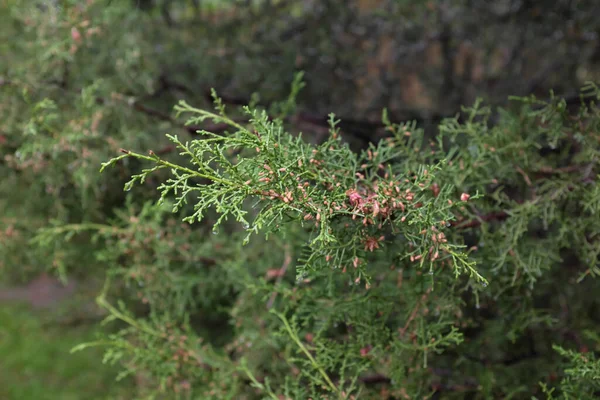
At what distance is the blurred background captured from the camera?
2084mm

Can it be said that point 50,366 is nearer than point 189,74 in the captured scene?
No

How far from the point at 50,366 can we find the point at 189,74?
2347 mm

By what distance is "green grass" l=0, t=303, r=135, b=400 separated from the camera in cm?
361

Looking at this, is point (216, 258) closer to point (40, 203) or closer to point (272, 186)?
point (40, 203)

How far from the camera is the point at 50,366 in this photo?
154 inches

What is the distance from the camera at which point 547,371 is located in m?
1.80

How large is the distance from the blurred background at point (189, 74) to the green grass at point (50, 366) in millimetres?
17

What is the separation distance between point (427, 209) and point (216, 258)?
1.22 m

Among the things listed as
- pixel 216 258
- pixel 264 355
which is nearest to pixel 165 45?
pixel 216 258

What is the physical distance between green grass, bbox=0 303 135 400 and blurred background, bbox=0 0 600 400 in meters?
0.02

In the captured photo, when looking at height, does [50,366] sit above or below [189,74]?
below

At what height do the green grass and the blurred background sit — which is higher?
the blurred background

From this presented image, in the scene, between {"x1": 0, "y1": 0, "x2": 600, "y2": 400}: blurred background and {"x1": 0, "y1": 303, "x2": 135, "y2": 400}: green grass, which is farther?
{"x1": 0, "y1": 303, "x2": 135, "y2": 400}: green grass

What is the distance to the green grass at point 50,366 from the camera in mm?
3607
